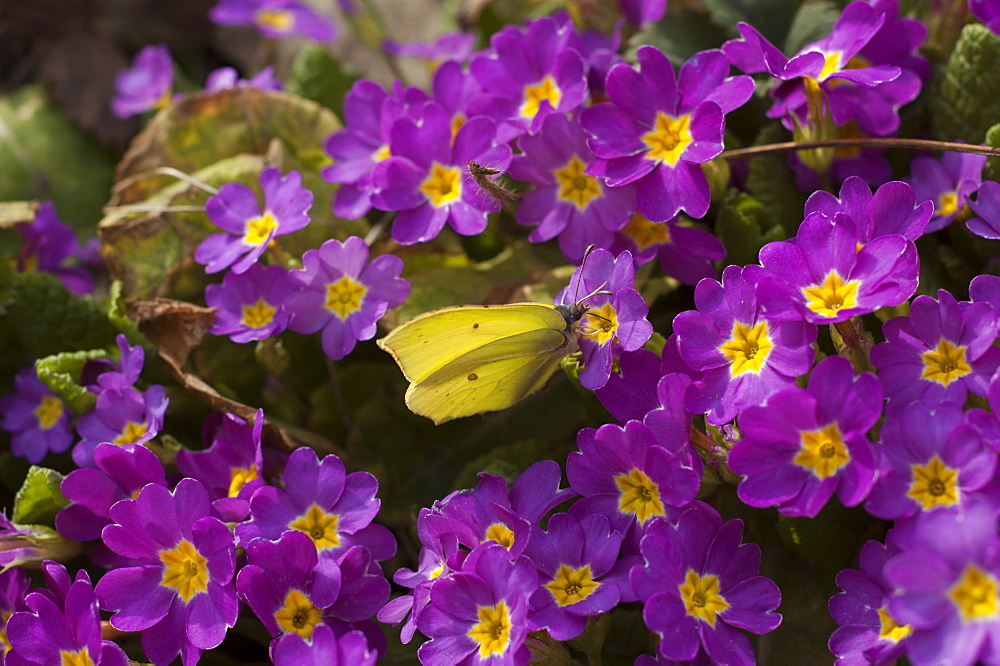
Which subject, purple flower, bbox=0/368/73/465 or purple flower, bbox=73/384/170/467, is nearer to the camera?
purple flower, bbox=73/384/170/467

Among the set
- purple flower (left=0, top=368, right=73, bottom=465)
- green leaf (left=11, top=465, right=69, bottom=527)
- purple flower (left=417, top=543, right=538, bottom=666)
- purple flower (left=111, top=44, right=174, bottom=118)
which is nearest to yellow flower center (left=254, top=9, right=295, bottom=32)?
purple flower (left=111, top=44, right=174, bottom=118)

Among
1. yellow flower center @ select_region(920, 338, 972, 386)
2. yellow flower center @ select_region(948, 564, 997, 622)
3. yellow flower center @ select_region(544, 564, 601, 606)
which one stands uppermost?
yellow flower center @ select_region(948, 564, 997, 622)

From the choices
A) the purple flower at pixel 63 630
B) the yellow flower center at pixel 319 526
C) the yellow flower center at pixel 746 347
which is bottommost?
the purple flower at pixel 63 630

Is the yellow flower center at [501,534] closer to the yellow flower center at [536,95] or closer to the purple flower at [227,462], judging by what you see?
the purple flower at [227,462]

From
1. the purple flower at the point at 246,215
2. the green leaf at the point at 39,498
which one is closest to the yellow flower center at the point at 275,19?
the purple flower at the point at 246,215

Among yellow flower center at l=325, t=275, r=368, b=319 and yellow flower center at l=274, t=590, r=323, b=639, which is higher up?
yellow flower center at l=325, t=275, r=368, b=319

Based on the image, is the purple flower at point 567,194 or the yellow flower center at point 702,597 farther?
the purple flower at point 567,194

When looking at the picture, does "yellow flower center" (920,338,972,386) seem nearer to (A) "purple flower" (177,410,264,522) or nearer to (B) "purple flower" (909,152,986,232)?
(B) "purple flower" (909,152,986,232)
